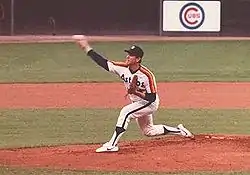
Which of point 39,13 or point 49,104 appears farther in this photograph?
point 39,13

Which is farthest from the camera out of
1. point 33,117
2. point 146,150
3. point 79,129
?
point 33,117

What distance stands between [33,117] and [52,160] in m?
4.43

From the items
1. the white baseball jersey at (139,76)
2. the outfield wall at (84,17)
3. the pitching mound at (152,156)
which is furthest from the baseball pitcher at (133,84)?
the outfield wall at (84,17)

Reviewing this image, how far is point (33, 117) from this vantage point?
1514 centimetres

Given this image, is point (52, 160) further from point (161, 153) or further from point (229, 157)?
point (229, 157)

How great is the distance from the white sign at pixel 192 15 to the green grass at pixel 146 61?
78 cm

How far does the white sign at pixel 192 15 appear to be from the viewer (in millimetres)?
27466

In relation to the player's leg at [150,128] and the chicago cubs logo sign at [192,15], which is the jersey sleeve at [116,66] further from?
the chicago cubs logo sign at [192,15]

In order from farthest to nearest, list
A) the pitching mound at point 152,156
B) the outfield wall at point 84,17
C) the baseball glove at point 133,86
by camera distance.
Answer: the outfield wall at point 84,17, the baseball glove at point 133,86, the pitching mound at point 152,156

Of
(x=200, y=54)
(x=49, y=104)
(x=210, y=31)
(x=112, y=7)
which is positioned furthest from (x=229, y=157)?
(x=112, y=7)

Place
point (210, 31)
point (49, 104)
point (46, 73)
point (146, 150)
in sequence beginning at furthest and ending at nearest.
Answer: point (210, 31), point (46, 73), point (49, 104), point (146, 150)

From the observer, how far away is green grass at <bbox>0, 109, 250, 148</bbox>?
1301 cm

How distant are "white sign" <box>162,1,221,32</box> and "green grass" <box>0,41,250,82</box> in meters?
0.78

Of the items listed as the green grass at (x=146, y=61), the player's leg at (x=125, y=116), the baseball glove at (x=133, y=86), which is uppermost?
the baseball glove at (x=133, y=86)
